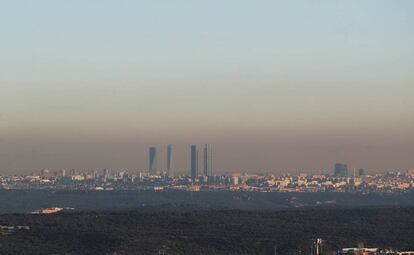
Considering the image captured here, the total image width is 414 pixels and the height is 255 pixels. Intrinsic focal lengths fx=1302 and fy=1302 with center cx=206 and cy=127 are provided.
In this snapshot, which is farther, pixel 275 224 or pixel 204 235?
pixel 275 224

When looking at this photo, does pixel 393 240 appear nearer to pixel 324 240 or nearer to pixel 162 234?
pixel 324 240

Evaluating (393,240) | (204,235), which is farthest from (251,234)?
(393,240)

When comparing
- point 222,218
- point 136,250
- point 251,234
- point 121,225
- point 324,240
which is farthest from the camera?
point 222,218

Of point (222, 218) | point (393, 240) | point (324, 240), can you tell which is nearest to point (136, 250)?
point (324, 240)

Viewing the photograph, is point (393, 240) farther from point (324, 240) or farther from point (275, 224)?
point (275, 224)

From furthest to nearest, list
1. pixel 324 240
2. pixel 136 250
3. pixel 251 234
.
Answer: pixel 251 234 < pixel 324 240 < pixel 136 250

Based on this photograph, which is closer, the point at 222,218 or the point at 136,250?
the point at 136,250
